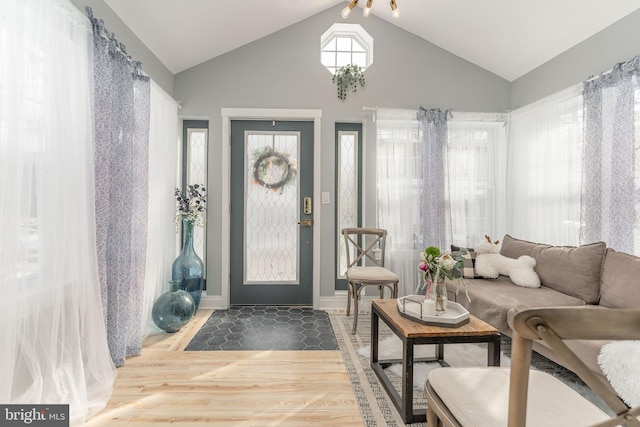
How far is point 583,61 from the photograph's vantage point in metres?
2.90

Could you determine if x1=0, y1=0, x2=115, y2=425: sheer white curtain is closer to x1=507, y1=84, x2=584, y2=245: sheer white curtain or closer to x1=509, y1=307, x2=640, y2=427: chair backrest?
x1=509, y1=307, x2=640, y2=427: chair backrest

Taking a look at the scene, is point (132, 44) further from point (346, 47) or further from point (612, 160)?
point (612, 160)

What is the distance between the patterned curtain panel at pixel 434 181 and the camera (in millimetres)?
3615

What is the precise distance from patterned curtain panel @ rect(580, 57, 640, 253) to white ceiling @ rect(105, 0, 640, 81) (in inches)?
20.6

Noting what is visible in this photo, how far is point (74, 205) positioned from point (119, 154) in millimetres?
574

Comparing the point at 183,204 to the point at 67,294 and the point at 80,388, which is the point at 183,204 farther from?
the point at 80,388

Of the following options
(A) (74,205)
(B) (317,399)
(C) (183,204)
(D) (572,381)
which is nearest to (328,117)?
(C) (183,204)

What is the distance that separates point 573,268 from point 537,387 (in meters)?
1.77

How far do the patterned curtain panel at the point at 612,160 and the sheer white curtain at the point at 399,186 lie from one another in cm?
149

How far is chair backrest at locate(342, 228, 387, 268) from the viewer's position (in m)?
3.52

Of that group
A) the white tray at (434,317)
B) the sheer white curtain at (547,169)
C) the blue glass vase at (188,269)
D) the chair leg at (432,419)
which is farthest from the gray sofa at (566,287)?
the blue glass vase at (188,269)

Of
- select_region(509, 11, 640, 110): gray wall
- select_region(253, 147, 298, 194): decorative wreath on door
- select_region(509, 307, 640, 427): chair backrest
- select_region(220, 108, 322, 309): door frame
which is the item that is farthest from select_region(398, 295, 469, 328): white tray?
select_region(509, 11, 640, 110): gray wall

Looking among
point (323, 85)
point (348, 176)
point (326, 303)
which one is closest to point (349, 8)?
point (323, 85)

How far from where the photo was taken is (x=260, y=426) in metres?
1.73
